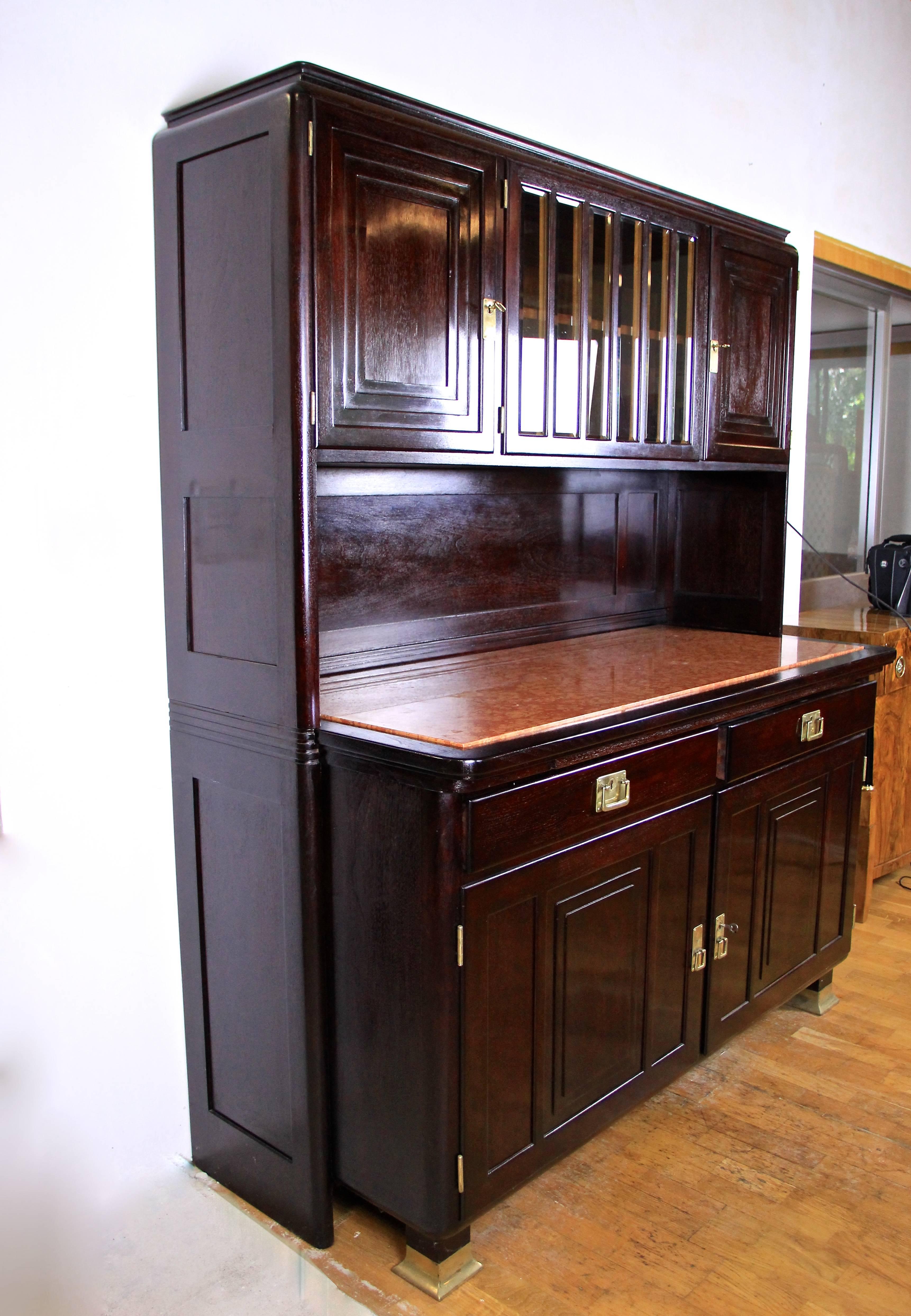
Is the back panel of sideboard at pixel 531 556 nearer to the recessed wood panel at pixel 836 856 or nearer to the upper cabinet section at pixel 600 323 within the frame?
the upper cabinet section at pixel 600 323

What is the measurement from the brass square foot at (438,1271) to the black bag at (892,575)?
2752mm

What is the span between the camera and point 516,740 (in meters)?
1.77

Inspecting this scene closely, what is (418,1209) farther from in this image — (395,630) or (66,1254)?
(395,630)

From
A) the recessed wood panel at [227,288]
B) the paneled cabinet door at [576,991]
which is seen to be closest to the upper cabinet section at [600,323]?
the recessed wood panel at [227,288]

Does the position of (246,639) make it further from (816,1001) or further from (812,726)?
(816,1001)

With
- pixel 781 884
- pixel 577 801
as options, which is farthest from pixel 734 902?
pixel 577 801

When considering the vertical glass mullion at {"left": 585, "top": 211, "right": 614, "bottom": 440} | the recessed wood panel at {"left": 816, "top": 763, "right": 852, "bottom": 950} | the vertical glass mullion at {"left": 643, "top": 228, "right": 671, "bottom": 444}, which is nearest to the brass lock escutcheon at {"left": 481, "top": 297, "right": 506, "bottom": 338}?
the vertical glass mullion at {"left": 585, "top": 211, "right": 614, "bottom": 440}

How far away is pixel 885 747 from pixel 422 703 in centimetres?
216

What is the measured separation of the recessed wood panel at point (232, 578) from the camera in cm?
184

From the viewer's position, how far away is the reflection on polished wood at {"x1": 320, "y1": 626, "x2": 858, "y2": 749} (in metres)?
1.86

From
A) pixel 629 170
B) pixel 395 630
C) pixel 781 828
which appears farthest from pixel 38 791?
pixel 629 170

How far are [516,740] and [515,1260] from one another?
946mm

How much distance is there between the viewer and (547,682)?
226cm

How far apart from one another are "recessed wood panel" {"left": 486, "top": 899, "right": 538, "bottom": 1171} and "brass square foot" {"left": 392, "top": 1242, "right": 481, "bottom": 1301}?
0.62 ft
